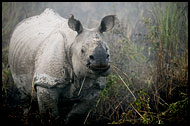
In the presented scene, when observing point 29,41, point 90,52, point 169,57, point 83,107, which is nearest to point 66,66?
point 90,52

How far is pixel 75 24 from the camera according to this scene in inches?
101

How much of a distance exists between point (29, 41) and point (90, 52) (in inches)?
60.8

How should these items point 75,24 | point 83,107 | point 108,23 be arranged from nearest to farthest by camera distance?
point 75,24 < point 108,23 < point 83,107

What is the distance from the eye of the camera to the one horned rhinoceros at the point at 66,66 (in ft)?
7.68

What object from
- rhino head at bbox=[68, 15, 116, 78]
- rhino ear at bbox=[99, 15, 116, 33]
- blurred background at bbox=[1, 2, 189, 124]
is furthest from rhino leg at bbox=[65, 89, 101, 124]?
rhino ear at bbox=[99, 15, 116, 33]

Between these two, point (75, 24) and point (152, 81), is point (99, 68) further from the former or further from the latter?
point (152, 81)

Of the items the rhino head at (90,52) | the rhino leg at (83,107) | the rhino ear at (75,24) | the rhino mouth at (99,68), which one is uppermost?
the rhino ear at (75,24)

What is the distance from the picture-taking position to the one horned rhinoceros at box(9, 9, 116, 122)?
2342 millimetres

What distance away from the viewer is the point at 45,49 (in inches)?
116

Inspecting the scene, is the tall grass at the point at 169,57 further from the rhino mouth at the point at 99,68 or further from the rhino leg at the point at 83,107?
the rhino mouth at the point at 99,68

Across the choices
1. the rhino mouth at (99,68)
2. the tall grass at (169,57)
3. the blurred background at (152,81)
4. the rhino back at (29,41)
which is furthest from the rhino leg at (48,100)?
the tall grass at (169,57)

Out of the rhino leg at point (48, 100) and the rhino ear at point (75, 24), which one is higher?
the rhino ear at point (75, 24)

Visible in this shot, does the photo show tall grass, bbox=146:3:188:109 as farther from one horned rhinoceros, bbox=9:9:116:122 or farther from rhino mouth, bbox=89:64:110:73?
rhino mouth, bbox=89:64:110:73

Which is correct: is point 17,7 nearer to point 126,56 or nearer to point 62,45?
point 126,56
